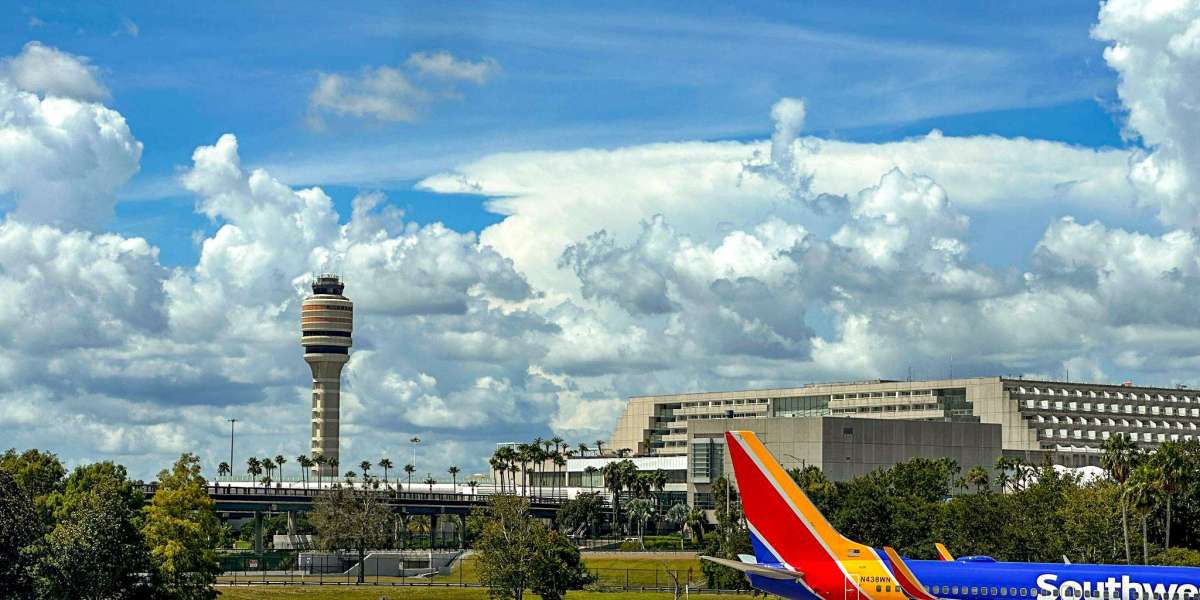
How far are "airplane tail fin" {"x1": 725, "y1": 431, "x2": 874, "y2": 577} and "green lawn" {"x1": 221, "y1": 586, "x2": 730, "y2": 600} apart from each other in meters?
59.8

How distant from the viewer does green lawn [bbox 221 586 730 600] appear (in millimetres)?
118125

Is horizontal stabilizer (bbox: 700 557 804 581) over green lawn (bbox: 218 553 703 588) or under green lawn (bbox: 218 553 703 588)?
over

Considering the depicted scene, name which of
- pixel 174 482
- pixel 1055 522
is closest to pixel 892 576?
pixel 174 482

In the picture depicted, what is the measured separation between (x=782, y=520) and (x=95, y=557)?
33205mm

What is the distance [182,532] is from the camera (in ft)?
289

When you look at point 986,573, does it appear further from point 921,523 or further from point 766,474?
point 921,523

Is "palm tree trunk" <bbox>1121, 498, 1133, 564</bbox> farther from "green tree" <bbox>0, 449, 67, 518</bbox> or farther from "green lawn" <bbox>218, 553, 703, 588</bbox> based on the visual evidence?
"green tree" <bbox>0, 449, 67, 518</bbox>

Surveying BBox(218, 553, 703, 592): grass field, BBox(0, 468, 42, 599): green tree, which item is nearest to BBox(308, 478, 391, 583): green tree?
BBox(218, 553, 703, 592): grass field

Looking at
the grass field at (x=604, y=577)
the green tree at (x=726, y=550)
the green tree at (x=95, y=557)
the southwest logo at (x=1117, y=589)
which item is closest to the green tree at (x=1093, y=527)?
the green tree at (x=726, y=550)

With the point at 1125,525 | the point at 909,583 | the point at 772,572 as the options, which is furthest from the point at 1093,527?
the point at 772,572

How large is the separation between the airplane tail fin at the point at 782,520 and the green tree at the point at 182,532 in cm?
3951

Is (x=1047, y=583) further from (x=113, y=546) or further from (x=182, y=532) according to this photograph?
(x=182, y=532)

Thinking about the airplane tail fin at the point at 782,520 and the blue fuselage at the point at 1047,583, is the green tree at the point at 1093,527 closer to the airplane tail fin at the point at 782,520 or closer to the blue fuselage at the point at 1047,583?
the blue fuselage at the point at 1047,583

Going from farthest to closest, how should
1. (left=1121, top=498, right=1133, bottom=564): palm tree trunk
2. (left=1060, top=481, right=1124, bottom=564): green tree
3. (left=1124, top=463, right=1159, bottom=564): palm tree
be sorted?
(left=1124, top=463, right=1159, bottom=564): palm tree, (left=1060, top=481, right=1124, bottom=564): green tree, (left=1121, top=498, right=1133, bottom=564): palm tree trunk
